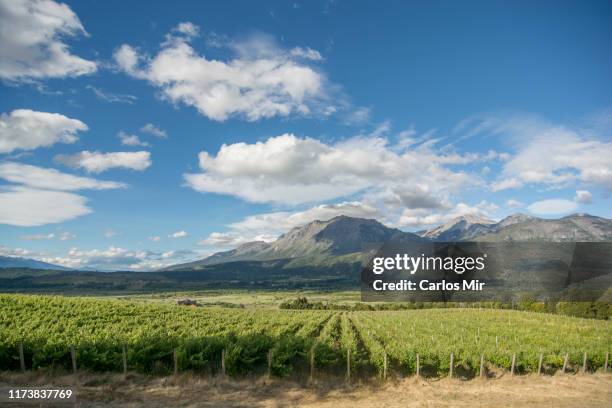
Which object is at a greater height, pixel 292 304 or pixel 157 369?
pixel 157 369

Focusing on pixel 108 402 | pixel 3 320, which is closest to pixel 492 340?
pixel 108 402

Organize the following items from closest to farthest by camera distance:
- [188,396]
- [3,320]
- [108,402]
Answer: [108,402] → [188,396] → [3,320]

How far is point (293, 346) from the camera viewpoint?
91.0ft

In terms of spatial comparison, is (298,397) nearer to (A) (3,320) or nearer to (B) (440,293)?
(A) (3,320)

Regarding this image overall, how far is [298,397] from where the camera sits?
22.1 m

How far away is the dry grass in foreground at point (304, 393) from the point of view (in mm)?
21062

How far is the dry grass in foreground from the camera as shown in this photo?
21062 mm

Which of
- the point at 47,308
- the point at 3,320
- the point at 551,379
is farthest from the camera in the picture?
the point at 47,308

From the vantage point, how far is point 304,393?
22578 millimetres

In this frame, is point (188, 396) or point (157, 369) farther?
point (157, 369)

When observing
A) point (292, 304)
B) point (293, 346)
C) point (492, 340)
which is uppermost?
point (293, 346)

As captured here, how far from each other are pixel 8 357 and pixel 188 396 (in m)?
12.6

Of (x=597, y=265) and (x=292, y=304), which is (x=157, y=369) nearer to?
(x=292, y=304)

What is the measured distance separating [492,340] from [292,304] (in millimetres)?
85214
